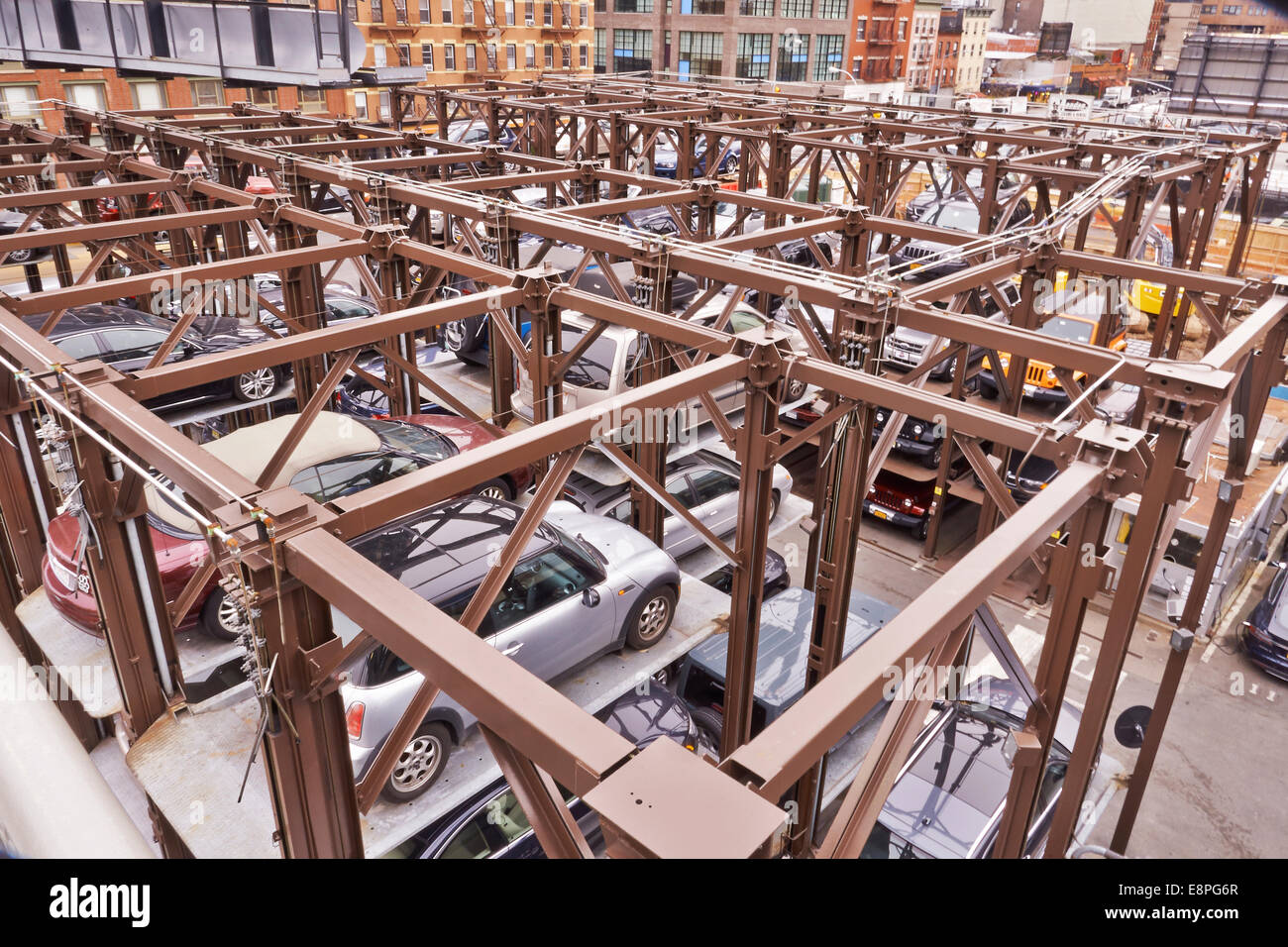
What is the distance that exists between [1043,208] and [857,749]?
9.04m

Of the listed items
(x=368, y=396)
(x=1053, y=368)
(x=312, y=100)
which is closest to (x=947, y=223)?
(x=1053, y=368)

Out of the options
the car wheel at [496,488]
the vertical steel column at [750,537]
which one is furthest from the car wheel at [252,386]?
the vertical steel column at [750,537]

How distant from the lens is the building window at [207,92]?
39438mm

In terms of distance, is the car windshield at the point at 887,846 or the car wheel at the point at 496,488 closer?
the car windshield at the point at 887,846

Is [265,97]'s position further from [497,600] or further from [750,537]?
[750,537]

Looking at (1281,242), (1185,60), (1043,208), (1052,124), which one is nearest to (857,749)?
(1043,208)

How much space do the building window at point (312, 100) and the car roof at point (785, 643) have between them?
39767mm

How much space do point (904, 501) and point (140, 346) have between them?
36.4ft

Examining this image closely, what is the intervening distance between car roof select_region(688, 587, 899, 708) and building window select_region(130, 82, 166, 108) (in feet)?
128

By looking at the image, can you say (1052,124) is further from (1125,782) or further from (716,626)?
(716,626)

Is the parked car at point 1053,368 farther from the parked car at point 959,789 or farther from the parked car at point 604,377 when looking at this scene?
the parked car at point 959,789

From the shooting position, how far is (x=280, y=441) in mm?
8102

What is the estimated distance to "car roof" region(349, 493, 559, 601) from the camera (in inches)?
246

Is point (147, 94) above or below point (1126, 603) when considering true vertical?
above
